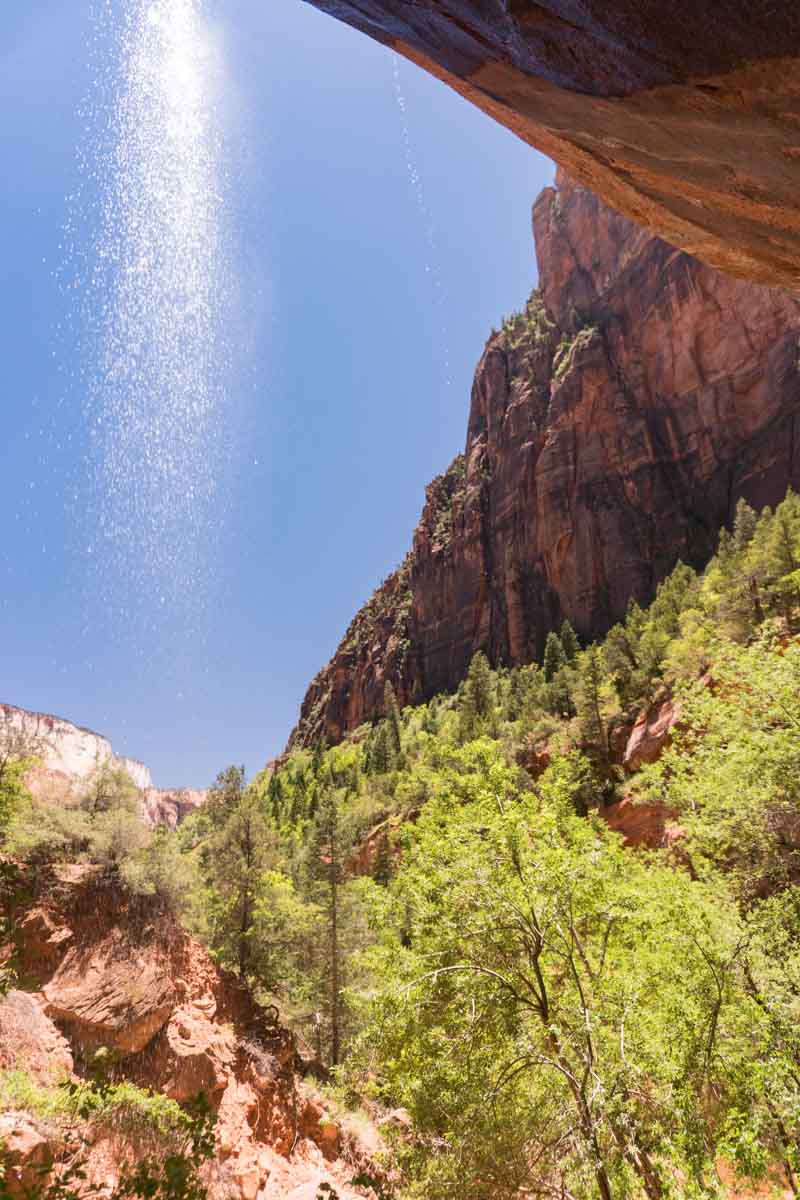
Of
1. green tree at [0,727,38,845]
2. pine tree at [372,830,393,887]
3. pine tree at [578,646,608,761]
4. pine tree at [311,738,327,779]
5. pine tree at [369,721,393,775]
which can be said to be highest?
pine tree at [311,738,327,779]

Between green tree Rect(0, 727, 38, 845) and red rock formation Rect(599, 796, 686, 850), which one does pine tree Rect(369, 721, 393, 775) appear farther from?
green tree Rect(0, 727, 38, 845)

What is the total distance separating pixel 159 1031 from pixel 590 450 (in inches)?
3736

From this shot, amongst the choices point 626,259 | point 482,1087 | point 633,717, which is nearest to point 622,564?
point 633,717

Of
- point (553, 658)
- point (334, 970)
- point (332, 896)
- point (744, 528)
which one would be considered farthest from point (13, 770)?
point (553, 658)

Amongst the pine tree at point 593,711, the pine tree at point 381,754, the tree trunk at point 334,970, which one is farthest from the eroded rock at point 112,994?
the pine tree at point 381,754

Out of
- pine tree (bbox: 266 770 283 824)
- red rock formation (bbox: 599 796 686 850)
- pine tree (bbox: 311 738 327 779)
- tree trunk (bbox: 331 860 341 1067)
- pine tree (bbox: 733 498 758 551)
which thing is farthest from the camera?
pine tree (bbox: 311 738 327 779)

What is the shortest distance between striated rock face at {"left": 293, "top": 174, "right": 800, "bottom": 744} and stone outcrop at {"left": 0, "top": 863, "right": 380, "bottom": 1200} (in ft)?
242

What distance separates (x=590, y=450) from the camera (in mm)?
91812

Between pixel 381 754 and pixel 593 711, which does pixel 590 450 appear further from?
pixel 593 711

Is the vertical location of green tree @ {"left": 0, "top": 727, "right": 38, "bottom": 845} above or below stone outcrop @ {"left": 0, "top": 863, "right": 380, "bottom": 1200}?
above

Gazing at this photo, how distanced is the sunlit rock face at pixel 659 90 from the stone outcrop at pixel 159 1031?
43.5 feet

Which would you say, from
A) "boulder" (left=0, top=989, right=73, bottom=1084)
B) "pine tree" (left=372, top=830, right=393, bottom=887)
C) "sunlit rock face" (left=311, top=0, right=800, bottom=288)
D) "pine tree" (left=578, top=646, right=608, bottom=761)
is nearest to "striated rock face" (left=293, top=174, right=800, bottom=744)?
"pine tree" (left=578, top=646, right=608, bottom=761)

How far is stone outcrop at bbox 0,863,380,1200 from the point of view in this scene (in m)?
10.2

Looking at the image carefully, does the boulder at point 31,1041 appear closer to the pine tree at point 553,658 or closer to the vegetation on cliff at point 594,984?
the vegetation on cliff at point 594,984
